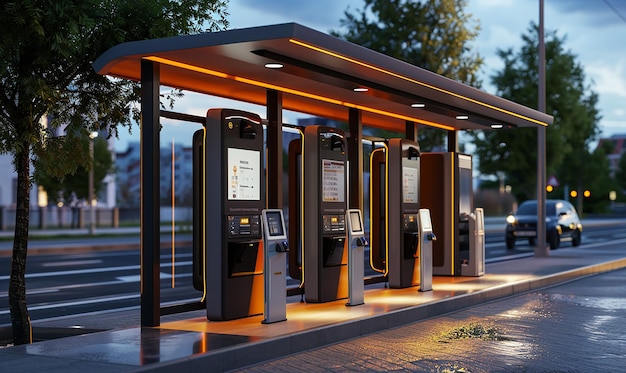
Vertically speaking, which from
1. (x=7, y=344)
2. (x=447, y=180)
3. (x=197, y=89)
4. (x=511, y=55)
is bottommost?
(x=7, y=344)

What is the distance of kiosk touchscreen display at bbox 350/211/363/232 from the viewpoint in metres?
12.4

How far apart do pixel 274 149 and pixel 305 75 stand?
157 centimetres

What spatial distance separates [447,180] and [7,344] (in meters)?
9.29

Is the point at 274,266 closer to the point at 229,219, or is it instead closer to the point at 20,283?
the point at 229,219

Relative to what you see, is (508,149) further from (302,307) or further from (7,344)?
(7,344)

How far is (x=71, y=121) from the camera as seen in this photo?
11297mm

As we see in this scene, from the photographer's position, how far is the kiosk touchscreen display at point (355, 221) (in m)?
12.4

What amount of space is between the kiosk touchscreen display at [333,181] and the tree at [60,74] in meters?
2.59

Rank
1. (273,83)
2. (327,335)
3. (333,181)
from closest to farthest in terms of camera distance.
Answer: (327,335) < (273,83) < (333,181)

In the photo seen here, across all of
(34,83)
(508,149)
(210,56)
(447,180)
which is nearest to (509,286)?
(447,180)

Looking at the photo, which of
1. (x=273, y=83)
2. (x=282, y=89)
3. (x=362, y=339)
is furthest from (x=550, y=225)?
(x=362, y=339)

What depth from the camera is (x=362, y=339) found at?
34.6ft

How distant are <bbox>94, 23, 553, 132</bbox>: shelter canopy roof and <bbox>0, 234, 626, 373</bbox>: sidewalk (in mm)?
2927

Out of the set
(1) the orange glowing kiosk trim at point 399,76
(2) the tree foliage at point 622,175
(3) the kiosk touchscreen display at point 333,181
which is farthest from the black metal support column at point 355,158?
(2) the tree foliage at point 622,175
